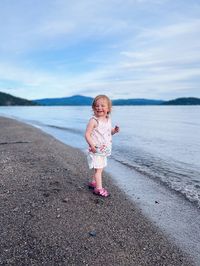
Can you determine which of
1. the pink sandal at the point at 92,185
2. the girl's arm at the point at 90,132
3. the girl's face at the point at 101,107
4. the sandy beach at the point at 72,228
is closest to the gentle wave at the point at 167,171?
the sandy beach at the point at 72,228

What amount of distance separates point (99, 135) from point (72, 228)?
7.56 feet

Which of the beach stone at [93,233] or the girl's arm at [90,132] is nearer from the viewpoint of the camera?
the beach stone at [93,233]

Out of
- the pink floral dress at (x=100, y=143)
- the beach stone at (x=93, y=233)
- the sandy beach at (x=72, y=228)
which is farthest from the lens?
the pink floral dress at (x=100, y=143)

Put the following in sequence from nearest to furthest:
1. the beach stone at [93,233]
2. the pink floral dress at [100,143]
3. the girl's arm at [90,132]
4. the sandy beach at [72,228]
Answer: the sandy beach at [72,228] → the beach stone at [93,233] → the girl's arm at [90,132] → the pink floral dress at [100,143]

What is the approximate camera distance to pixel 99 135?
725 centimetres

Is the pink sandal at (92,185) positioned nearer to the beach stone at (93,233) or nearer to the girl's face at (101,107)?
the girl's face at (101,107)

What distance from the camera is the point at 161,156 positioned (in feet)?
51.5

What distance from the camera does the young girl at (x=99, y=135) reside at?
7014mm

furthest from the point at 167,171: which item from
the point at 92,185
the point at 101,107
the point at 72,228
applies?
the point at 72,228

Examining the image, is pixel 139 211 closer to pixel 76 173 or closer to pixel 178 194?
pixel 178 194

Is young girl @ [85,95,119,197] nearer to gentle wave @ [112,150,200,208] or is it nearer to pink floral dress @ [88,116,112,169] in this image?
pink floral dress @ [88,116,112,169]

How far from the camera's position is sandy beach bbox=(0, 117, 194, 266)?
4703mm

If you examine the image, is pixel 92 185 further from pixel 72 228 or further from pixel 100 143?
pixel 72 228

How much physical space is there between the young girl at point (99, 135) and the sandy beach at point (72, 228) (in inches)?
23.4
